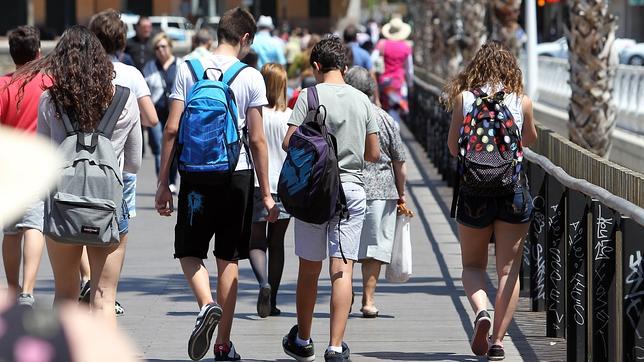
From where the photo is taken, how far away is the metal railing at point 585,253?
5.46 meters

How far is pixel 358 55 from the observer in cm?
Result: 1789

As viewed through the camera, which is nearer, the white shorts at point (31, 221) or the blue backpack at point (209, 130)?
the blue backpack at point (209, 130)

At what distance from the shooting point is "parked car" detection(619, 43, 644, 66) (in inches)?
2002

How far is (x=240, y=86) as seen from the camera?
6980 mm

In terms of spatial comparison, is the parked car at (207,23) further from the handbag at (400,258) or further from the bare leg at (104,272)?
the handbag at (400,258)

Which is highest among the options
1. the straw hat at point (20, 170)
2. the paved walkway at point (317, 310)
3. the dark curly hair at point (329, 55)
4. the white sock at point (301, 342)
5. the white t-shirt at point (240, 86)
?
the straw hat at point (20, 170)

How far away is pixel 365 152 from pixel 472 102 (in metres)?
0.60

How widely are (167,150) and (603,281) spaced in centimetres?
224

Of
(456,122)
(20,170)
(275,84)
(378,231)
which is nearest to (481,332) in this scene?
(456,122)

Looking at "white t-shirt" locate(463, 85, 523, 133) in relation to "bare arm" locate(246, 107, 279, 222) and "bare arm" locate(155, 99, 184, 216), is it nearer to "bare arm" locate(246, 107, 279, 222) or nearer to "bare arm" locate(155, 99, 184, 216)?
"bare arm" locate(246, 107, 279, 222)

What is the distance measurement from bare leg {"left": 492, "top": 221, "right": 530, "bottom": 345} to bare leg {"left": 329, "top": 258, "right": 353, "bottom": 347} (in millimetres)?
796

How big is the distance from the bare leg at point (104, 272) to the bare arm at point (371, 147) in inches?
54.1

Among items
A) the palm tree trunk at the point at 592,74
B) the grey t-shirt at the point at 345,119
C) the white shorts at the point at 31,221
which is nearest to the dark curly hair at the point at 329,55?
the grey t-shirt at the point at 345,119

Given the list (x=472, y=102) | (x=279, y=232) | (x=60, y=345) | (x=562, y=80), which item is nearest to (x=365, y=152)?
(x=472, y=102)
